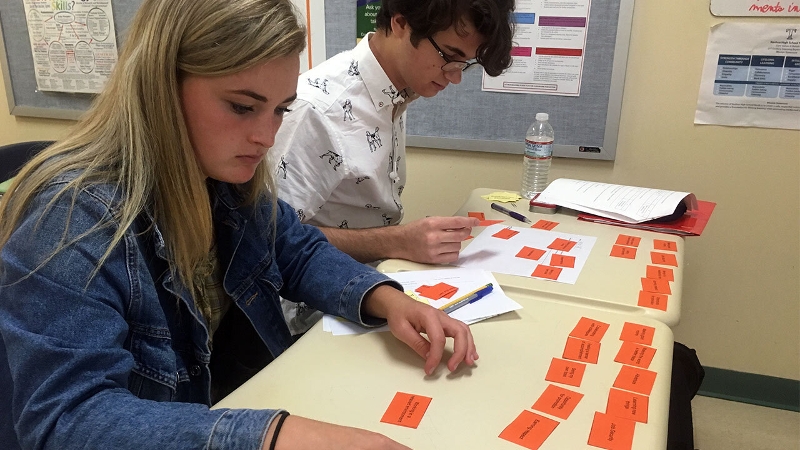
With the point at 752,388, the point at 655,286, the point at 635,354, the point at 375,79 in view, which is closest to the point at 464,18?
the point at 375,79

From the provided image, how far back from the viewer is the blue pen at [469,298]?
0.99 metres

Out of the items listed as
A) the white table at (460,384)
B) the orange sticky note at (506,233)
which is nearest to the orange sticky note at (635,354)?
the white table at (460,384)

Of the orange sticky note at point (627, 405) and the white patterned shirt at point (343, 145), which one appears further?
the white patterned shirt at point (343, 145)

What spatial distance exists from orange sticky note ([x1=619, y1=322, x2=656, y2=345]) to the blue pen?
240 mm

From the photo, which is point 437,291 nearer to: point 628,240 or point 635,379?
point 635,379

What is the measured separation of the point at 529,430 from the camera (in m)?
0.70

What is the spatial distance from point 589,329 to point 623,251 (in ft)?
1.37

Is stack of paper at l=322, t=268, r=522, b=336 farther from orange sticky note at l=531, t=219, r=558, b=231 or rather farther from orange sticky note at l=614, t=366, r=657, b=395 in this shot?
orange sticky note at l=531, t=219, r=558, b=231

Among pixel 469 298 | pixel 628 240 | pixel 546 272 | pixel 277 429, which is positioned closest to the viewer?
pixel 277 429

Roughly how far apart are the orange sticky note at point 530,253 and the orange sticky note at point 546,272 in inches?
1.7

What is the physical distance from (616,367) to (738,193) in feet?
4.39

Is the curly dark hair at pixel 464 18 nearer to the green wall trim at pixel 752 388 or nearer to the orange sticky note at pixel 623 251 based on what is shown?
the orange sticky note at pixel 623 251

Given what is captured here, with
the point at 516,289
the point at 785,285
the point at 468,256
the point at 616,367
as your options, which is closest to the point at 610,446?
the point at 616,367

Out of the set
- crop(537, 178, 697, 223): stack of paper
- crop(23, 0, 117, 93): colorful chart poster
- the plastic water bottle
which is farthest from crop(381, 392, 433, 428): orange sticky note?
crop(23, 0, 117, 93): colorful chart poster
